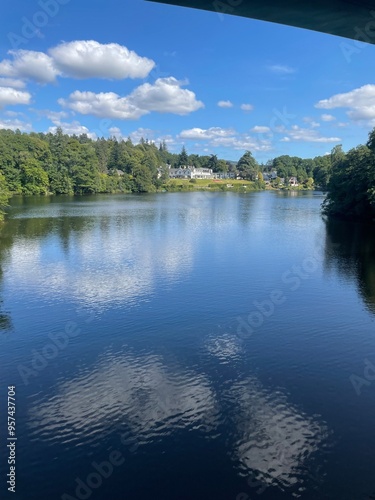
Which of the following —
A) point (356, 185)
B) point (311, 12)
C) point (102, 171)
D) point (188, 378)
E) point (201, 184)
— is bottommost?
point (188, 378)

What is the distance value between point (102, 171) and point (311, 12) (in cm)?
11475

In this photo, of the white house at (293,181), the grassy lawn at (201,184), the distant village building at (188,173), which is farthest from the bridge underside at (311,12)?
the white house at (293,181)

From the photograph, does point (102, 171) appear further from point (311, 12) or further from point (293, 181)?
point (311, 12)

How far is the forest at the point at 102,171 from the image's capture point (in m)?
47.9

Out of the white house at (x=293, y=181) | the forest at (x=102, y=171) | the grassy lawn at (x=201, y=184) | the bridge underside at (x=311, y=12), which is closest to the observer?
the bridge underside at (x=311, y=12)

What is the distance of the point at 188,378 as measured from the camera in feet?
40.1

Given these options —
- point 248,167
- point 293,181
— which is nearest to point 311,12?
point 248,167

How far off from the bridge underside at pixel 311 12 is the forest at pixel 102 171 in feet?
125

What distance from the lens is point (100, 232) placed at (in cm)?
3872

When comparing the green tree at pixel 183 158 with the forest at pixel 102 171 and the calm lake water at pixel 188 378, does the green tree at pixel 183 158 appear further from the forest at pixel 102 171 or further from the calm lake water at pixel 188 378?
the calm lake water at pixel 188 378

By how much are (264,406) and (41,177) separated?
84.9 meters

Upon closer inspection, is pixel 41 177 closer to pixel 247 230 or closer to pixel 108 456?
pixel 247 230

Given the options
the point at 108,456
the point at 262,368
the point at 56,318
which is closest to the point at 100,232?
the point at 56,318

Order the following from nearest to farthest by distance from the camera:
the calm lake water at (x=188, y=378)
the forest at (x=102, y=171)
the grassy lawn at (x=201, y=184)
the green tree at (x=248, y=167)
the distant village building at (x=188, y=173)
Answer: the calm lake water at (x=188, y=378) → the forest at (x=102, y=171) → the grassy lawn at (x=201, y=184) → the distant village building at (x=188, y=173) → the green tree at (x=248, y=167)
